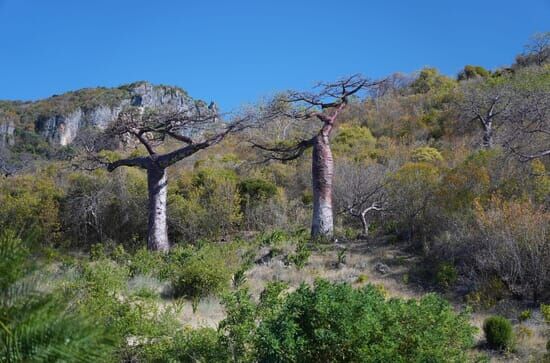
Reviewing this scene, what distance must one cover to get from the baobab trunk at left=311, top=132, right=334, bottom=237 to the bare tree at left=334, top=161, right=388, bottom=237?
122 centimetres

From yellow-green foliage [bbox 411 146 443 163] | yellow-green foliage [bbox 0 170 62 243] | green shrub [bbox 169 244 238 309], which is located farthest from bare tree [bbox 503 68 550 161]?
yellow-green foliage [bbox 0 170 62 243]

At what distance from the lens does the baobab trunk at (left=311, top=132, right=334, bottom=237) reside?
14477 millimetres

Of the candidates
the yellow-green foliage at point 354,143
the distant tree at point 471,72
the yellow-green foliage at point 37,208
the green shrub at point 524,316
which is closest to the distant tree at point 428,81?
the distant tree at point 471,72

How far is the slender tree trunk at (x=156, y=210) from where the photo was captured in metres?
14.4

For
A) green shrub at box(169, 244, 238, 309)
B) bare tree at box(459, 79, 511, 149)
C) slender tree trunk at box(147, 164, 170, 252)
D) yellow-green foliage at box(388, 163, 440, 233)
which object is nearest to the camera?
green shrub at box(169, 244, 238, 309)

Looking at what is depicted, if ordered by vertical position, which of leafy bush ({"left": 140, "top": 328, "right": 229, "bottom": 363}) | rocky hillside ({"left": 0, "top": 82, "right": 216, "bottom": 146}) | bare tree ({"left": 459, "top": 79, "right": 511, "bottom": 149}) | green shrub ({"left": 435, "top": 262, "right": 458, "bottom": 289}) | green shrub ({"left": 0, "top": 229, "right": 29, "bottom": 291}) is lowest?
leafy bush ({"left": 140, "top": 328, "right": 229, "bottom": 363})

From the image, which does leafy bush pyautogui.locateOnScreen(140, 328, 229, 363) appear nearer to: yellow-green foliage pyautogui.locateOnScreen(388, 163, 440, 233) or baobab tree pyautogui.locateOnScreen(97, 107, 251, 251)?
yellow-green foliage pyautogui.locateOnScreen(388, 163, 440, 233)

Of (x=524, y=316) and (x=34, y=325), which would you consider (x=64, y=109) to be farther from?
(x=34, y=325)

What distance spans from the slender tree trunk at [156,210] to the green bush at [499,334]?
9062mm

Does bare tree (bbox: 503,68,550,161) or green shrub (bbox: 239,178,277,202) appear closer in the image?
bare tree (bbox: 503,68,550,161)

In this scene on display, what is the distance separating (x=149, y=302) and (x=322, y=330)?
99.6 inches

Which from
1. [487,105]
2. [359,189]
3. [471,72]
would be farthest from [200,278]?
[471,72]

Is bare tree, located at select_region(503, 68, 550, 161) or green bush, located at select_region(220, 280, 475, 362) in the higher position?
bare tree, located at select_region(503, 68, 550, 161)

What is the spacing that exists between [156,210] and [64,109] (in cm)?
3588
